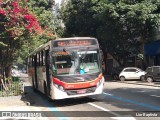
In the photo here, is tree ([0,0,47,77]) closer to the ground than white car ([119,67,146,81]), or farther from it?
farther from it

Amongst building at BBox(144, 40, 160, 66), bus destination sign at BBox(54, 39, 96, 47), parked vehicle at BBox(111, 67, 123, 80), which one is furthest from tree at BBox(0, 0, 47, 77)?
parked vehicle at BBox(111, 67, 123, 80)

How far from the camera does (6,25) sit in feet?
57.8

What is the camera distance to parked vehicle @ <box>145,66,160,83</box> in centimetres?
2981

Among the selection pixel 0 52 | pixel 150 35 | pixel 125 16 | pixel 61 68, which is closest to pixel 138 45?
pixel 150 35

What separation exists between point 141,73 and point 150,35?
400 cm

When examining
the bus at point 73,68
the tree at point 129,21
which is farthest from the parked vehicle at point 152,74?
the bus at point 73,68

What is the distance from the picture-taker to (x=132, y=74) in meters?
34.9

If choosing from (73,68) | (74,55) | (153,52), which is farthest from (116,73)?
(73,68)

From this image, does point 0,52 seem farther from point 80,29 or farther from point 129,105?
point 80,29

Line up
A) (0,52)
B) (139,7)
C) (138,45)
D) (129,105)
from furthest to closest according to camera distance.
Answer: (138,45) < (139,7) < (0,52) < (129,105)

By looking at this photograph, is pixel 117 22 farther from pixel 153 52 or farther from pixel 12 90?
pixel 12 90

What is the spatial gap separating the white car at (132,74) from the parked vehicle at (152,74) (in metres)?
3.19

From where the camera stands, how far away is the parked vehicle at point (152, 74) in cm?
2981

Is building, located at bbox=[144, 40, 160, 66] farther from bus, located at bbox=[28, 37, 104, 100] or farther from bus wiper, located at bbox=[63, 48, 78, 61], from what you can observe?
bus wiper, located at bbox=[63, 48, 78, 61]
